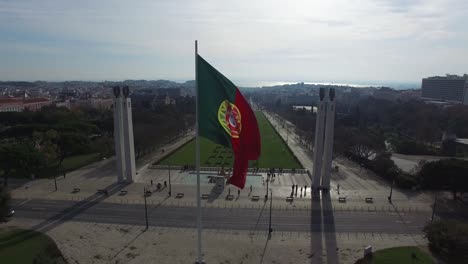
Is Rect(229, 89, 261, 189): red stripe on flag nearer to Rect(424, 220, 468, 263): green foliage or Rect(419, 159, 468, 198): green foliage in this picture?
Rect(424, 220, 468, 263): green foliage

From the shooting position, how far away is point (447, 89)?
145 m

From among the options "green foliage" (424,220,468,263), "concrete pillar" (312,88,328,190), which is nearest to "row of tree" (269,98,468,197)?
"concrete pillar" (312,88,328,190)

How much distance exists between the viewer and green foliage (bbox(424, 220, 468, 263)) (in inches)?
851

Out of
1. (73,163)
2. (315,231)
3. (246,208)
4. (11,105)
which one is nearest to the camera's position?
(315,231)

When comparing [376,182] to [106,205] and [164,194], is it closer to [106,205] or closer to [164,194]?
[164,194]

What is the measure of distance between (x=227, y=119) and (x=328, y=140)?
25.8 meters

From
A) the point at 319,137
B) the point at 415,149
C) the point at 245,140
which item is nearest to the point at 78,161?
the point at 319,137

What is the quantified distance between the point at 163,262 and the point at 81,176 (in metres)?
25.1

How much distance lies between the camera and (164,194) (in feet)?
116

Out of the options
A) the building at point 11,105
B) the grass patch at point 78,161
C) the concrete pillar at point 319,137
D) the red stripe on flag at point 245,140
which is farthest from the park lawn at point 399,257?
the building at point 11,105

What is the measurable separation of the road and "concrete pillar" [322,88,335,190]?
5.02m

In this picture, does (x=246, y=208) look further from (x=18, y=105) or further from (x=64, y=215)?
(x=18, y=105)

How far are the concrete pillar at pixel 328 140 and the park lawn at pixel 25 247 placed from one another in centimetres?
2727

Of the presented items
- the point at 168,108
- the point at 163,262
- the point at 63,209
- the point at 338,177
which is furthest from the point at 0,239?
the point at 168,108
